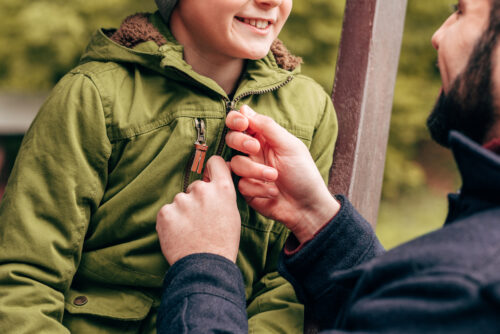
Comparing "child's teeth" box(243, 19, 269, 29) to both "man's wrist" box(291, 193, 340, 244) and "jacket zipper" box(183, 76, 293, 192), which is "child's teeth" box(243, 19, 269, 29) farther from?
"man's wrist" box(291, 193, 340, 244)

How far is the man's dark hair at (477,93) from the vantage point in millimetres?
1284

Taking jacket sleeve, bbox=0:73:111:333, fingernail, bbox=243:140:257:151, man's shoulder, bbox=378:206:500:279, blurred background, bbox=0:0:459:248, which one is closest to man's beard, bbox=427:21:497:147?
man's shoulder, bbox=378:206:500:279

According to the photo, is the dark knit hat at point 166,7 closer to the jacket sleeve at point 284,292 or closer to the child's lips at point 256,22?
the child's lips at point 256,22

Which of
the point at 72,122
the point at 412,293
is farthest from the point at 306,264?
the point at 72,122

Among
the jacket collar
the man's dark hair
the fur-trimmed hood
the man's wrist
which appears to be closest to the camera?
the jacket collar

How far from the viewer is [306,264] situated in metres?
1.60

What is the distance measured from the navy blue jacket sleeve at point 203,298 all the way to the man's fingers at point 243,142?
1.11 feet

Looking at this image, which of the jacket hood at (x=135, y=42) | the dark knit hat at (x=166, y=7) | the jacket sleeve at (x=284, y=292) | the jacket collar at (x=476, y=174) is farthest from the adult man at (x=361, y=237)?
the dark knit hat at (x=166, y=7)

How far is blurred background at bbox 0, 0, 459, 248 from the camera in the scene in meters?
3.92

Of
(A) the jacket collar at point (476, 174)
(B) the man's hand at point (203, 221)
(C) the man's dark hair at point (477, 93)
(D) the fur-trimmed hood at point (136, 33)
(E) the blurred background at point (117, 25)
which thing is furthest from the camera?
(E) the blurred background at point (117, 25)

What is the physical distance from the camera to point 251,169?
1609 mm

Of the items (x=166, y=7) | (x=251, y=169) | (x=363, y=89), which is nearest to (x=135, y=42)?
(x=166, y=7)

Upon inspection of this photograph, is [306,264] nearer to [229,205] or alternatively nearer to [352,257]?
[352,257]

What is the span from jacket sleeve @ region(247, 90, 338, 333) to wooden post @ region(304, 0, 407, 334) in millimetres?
44
